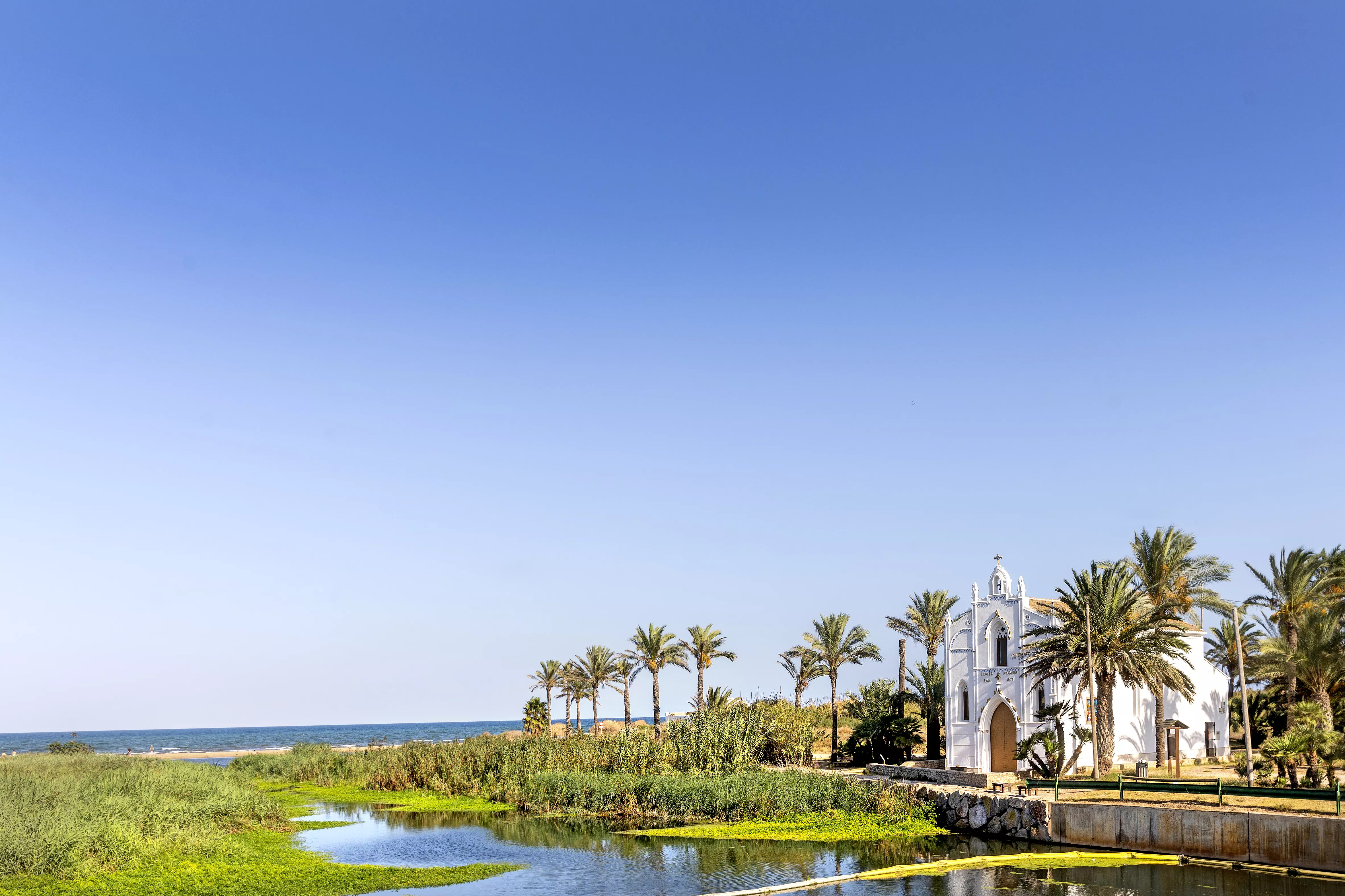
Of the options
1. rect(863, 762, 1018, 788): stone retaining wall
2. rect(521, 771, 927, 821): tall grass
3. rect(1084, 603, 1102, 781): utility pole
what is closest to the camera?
rect(521, 771, 927, 821): tall grass

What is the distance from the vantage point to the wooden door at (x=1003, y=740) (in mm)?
54438

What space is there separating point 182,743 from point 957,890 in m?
194

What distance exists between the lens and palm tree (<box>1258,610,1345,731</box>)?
1825 inches

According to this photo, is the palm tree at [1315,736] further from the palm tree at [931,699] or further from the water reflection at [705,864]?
the palm tree at [931,699]

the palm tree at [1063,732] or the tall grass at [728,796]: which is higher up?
the palm tree at [1063,732]

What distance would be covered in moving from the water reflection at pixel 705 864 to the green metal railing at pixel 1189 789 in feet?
11.9

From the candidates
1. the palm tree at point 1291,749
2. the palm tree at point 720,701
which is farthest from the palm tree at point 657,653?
the palm tree at point 1291,749

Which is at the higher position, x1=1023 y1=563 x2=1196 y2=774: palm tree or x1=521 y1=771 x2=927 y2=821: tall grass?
x1=1023 y1=563 x2=1196 y2=774: palm tree

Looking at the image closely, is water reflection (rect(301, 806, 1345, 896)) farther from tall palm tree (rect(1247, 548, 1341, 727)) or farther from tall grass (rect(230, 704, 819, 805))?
tall palm tree (rect(1247, 548, 1341, 727))

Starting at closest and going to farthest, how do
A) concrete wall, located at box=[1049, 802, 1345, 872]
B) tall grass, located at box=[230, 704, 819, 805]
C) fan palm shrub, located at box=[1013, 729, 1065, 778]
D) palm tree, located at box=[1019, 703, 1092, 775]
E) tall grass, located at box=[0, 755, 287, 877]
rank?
tall grass, located at box=[0, 755, 287, 877] < concrete wall, located at box=[1049, 802, 1345, 872] < fan palm shrub, located at box=[1013, 729, 1065, 778] < palm tree, located at box=[1019, 703, 1092, 775] < tall grass, located at box=[230, 704, 819, 805]

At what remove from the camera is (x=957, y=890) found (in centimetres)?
3006

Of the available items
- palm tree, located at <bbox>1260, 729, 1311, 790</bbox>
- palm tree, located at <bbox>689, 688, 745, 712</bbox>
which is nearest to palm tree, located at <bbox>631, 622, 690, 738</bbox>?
palm tree, located at <bbox>689, 688, 745, 712</bbox>

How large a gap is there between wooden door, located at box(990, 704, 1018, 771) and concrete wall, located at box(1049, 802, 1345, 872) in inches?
643

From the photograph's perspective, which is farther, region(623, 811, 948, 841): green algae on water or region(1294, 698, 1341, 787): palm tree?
region(623, 811, 948, 841): green algae on water
